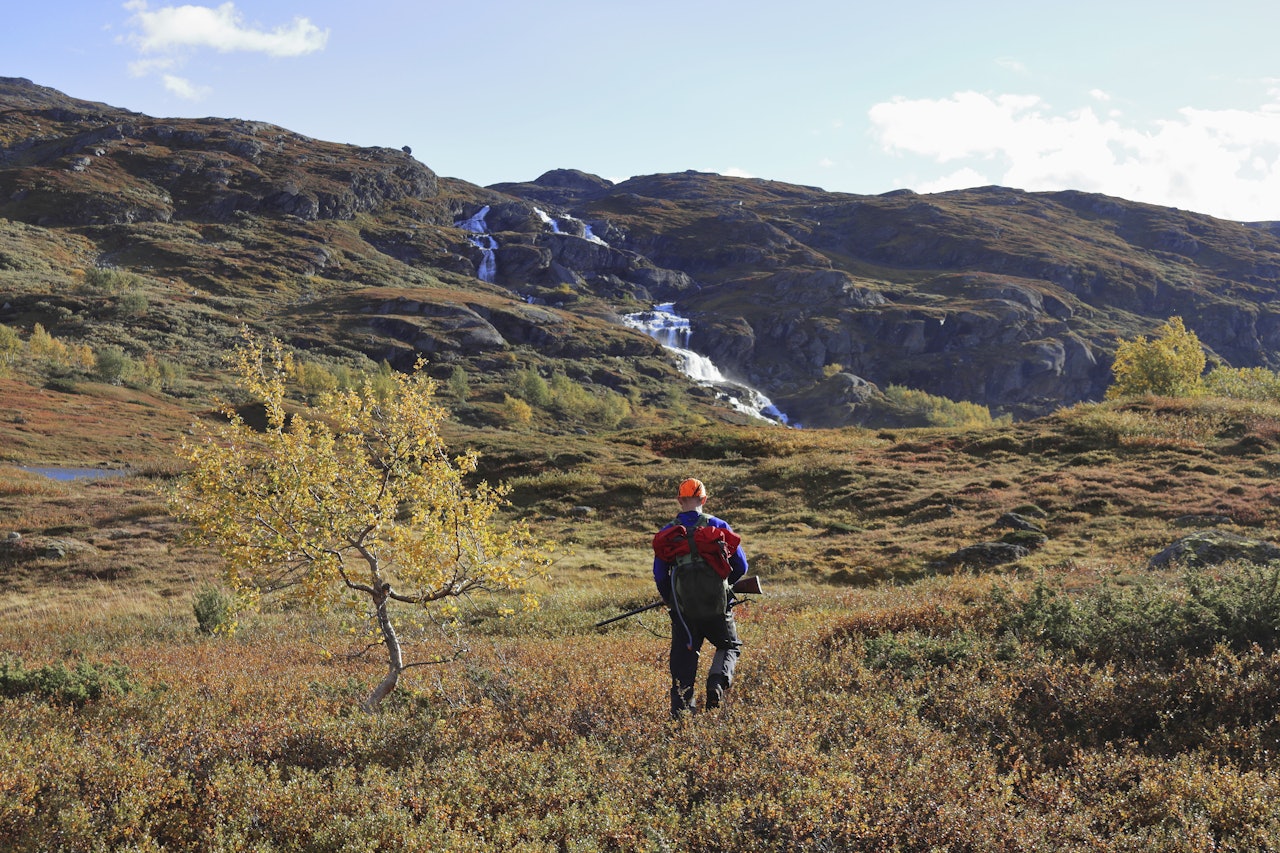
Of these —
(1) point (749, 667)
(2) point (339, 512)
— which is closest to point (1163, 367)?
(1) point (749, 667)

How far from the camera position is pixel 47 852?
16.0 ft

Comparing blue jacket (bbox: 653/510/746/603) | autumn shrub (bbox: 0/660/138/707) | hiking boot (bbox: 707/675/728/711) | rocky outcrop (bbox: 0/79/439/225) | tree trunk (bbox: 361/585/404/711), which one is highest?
rocky outcrop (bbox: 0/79/439/225)

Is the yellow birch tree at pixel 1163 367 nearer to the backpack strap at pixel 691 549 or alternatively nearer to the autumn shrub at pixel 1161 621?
the autumn shrub at pixel 1161 621

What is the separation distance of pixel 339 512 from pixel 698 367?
16967cm

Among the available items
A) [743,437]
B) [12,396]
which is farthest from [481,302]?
[743,437]

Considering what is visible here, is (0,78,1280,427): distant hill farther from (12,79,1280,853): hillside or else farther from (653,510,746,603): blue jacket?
(653,510,746,603): blue jacket

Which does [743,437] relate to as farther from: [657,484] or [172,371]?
[172,371]

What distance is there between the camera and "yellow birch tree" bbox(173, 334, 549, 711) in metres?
8.40

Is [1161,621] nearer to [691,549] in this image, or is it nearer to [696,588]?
[696,588]

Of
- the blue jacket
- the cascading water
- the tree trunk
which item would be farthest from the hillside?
the cascading water

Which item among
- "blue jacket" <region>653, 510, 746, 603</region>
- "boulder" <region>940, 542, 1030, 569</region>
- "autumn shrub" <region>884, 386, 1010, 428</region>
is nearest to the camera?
"blue jacket" <region>653, 510, 746, 603</region>

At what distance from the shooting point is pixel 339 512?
28.3 ft

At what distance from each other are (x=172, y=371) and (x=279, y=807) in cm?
9863

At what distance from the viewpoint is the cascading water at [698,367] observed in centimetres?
15775
